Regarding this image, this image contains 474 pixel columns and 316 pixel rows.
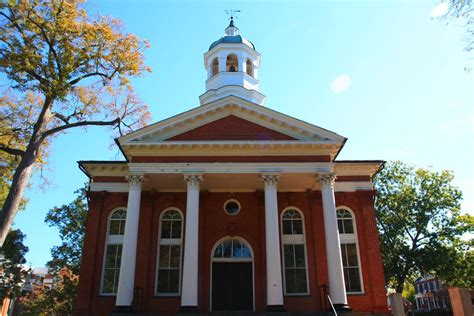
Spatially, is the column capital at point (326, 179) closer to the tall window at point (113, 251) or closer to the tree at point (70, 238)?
the tall window at point (113, 251)

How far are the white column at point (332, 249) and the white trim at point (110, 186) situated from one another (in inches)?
374

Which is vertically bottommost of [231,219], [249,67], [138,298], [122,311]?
[122,311]

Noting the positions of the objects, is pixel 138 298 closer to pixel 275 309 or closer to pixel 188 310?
pixel 188 310

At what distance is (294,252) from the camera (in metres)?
18.2

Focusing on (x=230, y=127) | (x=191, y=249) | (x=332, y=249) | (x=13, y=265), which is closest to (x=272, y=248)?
(x=332, y=249)

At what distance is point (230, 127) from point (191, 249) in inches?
228

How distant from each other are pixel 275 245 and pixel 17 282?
2759cm

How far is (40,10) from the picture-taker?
14.8m

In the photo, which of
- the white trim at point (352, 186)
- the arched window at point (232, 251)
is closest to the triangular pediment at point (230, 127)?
the white trim at point (352, 186)

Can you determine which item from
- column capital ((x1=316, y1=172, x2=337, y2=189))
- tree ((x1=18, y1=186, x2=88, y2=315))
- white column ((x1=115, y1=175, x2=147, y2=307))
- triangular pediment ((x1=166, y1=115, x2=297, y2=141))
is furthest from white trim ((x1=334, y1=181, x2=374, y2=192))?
tree ((x1=18, y1=186, x2=88, y2=315))

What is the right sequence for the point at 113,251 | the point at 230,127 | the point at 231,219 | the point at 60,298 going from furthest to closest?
the point at 60,298
the point at 231,219
the point at 113,251
the point at 230,127

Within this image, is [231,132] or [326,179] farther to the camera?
[231,132]

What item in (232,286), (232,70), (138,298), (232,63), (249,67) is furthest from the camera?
Answer: (249,67)

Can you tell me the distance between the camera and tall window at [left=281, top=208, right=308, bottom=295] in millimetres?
17562
